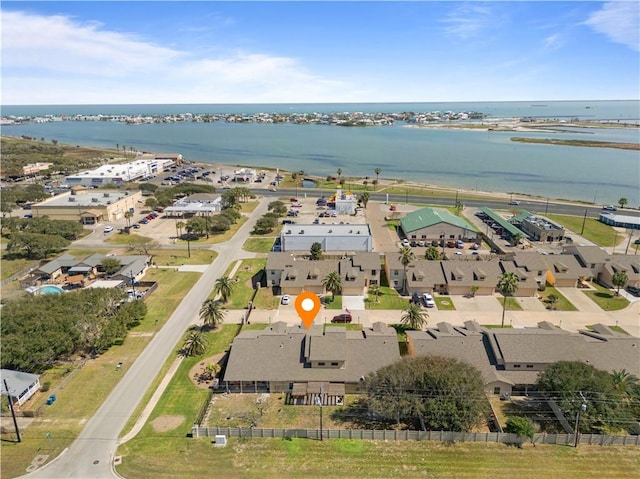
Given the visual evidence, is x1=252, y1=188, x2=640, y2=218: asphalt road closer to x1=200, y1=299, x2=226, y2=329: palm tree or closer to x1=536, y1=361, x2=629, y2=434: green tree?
x1=200, y1=299, x2=226, y2=329: palm tree

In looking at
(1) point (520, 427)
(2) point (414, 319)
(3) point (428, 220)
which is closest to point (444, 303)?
(2) point (414, 319)

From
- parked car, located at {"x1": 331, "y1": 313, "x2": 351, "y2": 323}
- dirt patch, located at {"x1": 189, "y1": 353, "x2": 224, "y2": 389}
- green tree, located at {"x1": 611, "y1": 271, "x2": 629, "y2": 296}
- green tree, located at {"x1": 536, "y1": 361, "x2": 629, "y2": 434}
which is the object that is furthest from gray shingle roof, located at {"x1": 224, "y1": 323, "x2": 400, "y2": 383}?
green tree, located at {"x1": 611, "y1": 271, "x2": 629, "y2": 296}

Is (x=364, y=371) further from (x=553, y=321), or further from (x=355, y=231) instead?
(x=355, y=231)

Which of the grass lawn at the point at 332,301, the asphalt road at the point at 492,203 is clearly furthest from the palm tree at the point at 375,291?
the asphalt road at the point at 492,203

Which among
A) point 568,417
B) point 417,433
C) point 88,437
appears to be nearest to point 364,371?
point 417,433

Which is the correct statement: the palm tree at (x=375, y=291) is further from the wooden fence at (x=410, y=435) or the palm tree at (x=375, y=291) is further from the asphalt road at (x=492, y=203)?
the asphalt road at (x=492, y=203)
